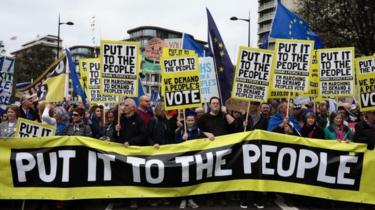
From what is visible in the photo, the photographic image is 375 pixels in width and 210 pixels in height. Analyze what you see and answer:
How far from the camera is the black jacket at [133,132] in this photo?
8.27 metres

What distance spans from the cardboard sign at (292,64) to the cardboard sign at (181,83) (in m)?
1.60

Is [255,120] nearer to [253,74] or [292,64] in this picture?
[253,74]

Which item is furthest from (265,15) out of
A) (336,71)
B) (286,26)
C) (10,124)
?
(10,124)

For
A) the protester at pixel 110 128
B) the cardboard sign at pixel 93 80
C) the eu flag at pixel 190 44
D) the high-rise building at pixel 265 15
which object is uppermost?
the high-rise building at pixel 265 15

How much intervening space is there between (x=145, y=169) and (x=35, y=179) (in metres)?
1.84

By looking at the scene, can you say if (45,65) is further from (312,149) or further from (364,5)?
(312,149)

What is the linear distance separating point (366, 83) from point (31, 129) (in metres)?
6.36

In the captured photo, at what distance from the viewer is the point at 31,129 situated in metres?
8.11

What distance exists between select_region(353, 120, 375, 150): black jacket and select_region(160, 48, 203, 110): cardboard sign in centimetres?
285

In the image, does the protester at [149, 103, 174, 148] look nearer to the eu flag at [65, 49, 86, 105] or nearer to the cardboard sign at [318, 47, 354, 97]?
the cardboard sign at [318, 47, 354, 97]

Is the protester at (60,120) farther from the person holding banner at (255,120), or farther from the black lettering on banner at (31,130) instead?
the person holding banner at (255,120)

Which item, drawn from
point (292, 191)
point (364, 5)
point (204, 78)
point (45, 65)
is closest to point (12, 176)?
point (292, 191)

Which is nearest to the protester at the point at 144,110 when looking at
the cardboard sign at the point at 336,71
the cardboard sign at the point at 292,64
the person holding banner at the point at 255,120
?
the person holding banner at the point at 255,120

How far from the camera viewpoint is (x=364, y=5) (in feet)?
103
